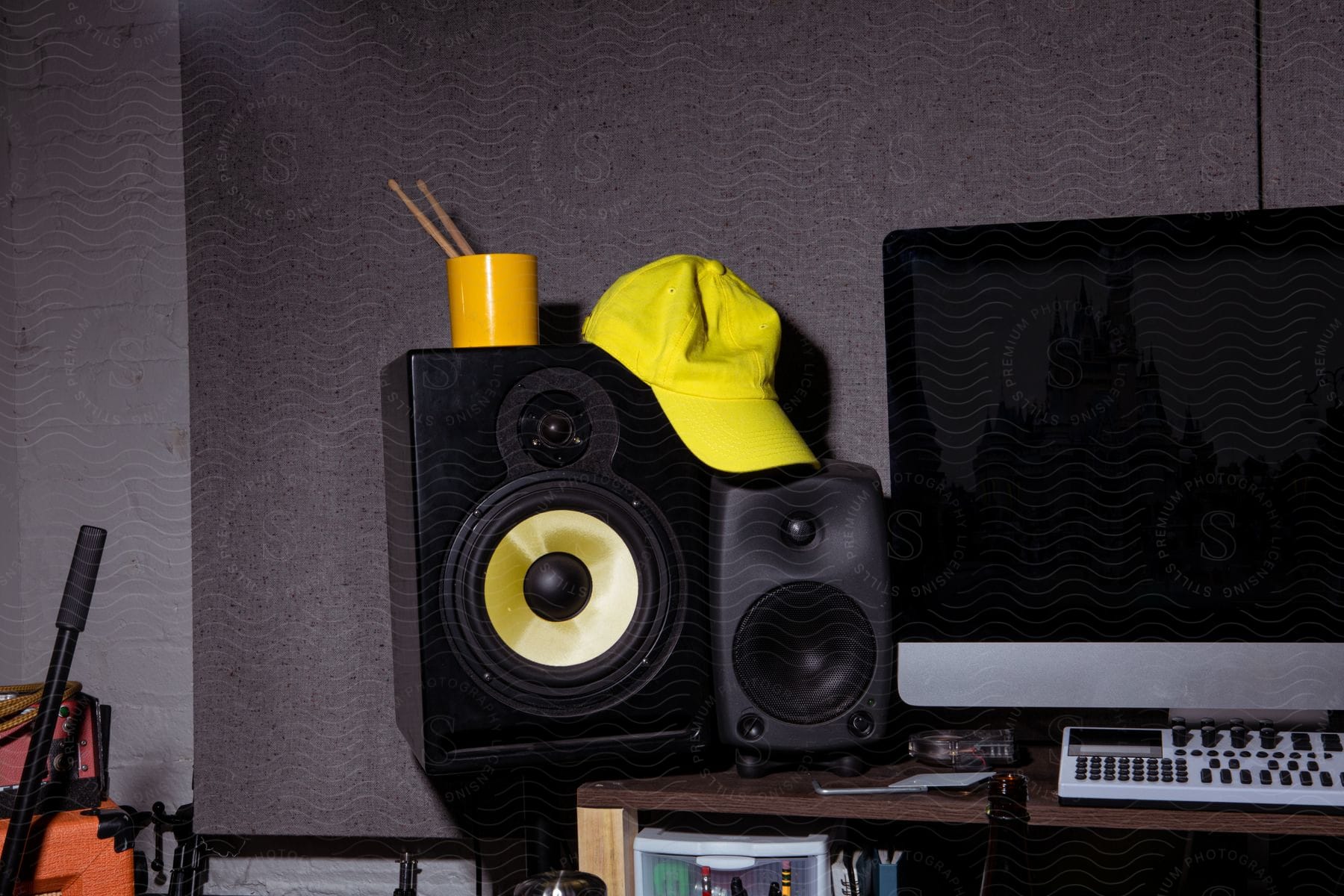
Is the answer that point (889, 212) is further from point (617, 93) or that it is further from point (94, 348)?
point (94, 348)

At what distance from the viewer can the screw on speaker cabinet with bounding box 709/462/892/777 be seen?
38.0 inches

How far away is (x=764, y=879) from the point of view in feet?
3.29

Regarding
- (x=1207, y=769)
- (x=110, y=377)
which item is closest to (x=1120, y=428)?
(x=1207, y=769)

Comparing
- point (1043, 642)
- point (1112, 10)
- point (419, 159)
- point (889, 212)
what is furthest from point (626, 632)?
point (1112, 10)

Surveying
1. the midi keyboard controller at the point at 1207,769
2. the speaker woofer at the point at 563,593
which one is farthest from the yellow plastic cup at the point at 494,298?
the midi keyboard controller at the point at 1207,769

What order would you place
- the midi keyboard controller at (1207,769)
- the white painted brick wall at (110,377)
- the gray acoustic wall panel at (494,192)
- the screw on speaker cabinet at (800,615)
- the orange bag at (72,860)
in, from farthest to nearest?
1. the white painted brick wall at (110,377)
2. the gray acoustic wall panel at (494,192)
3. the orange bag at (72,860)
4. the screw on speaker cabinet at (800,615)
5. the midi keyboard controller at (1207,769)

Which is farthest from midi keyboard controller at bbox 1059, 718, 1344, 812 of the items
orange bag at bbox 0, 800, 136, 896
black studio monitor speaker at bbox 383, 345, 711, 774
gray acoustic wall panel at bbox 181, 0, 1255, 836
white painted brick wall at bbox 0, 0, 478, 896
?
white painted brick wall at bbox 0, 0, 478, 896

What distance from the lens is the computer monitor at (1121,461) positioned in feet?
3.07

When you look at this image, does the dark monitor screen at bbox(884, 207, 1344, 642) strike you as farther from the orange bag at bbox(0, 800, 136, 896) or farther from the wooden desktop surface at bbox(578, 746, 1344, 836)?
the orange bag at bbox(0, 800, 136, 896)

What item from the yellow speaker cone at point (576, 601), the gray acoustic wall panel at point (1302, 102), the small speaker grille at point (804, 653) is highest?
the gray acoustic wall panel at point (1302, 102)

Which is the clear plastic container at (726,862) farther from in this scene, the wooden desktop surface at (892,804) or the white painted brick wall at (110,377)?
the white painted brick wall at (110,377)

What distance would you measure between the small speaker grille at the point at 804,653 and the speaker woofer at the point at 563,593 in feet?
0.28

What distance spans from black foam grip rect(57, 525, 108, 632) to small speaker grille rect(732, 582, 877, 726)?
Result: 65 centimetres

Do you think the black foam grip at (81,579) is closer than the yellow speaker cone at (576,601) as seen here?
No
